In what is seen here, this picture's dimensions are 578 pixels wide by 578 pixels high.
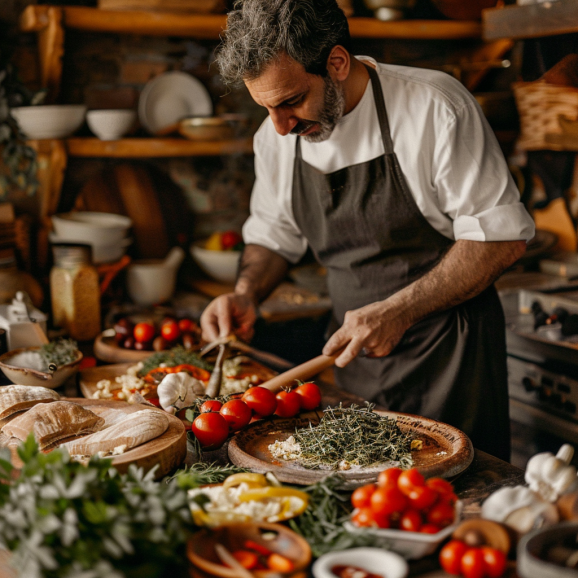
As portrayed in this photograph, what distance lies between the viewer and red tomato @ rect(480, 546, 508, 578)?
1025mm

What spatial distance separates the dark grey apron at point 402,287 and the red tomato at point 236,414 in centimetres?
76

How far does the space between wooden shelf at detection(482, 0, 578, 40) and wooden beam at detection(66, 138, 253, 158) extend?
1.38 meters

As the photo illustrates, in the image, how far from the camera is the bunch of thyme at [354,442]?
144 cm

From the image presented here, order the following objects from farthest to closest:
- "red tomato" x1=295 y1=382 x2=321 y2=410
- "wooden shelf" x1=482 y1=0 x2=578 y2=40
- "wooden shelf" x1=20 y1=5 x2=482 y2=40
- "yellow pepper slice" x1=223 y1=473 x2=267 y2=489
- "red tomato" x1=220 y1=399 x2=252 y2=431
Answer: "wooden shelf" x1=20 y1=5 x2=482 y2=40, "wooden shelf" x1=482 y1=0 x2=578 y2=40, "red tomato" x1=295 y1=382 x2=321 y2=410, "red tomato" x1=220 y1=399 x2=252 y2=431, "yellow pepper slice" x1=223 y1=473 x2=267 y2=489

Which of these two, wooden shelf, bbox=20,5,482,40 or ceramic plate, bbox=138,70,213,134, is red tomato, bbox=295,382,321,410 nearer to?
wooden shelf, bbox=20,5,482,40

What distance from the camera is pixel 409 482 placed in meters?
1.15

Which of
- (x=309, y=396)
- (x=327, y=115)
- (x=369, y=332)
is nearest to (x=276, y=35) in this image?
(x=327, y=115)

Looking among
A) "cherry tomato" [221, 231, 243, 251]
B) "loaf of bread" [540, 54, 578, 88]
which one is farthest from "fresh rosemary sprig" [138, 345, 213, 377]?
"loaf of bread" [540, 54, 578, 88]

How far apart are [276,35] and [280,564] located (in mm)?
1304

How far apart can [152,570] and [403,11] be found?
3408 mm

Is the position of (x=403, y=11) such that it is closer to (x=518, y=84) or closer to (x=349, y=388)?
(x=518, y=84)

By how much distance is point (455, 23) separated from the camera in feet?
12.6

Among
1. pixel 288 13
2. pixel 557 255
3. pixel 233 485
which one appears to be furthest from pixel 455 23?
pixel 233 485

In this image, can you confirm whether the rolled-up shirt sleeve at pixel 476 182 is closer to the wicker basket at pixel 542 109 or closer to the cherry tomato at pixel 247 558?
the cherry tomato at pixel 247 558
